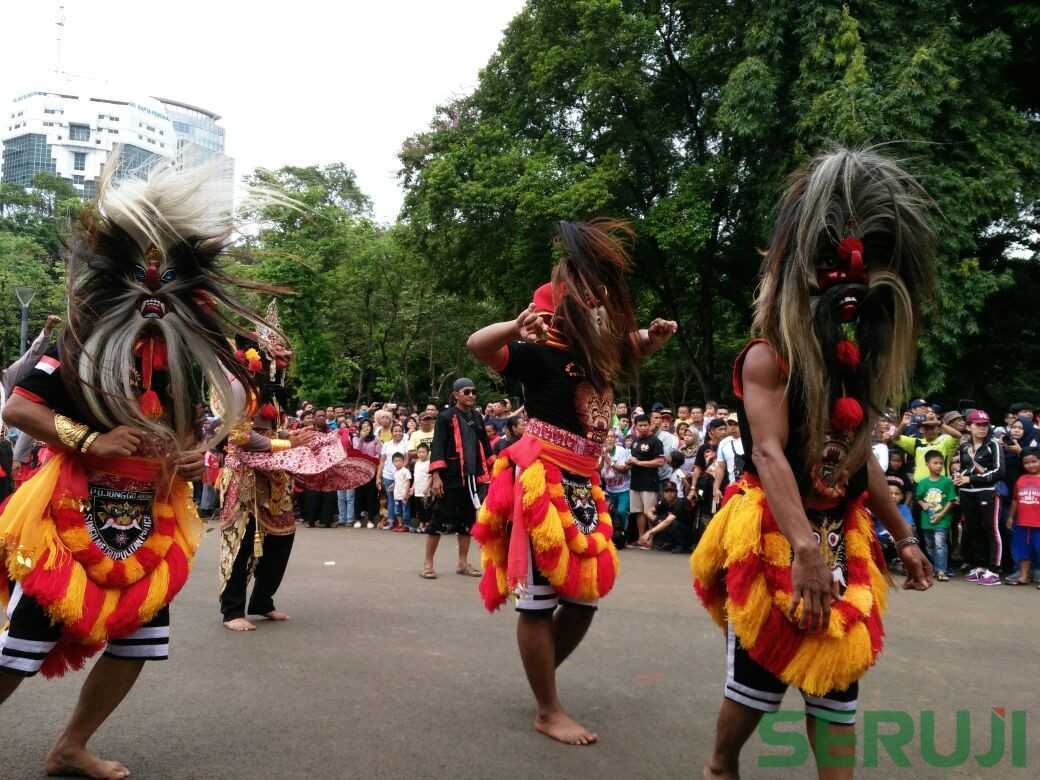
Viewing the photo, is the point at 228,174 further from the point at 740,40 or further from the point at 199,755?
the point at 740,40

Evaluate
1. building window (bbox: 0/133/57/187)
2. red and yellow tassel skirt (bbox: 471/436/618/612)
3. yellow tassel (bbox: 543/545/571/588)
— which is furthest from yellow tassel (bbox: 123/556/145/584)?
building window (bbox: 0/133/57/187)

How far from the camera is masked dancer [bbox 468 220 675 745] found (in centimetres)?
370

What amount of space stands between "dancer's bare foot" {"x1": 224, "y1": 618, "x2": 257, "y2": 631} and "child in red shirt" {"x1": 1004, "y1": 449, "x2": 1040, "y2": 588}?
7738mm

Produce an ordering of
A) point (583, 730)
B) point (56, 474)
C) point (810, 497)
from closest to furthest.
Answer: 1. point (810, 497)
2. point (56, 474)
3. point (583, 730)

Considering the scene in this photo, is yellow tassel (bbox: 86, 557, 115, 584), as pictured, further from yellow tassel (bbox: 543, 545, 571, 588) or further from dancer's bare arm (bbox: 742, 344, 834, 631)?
dancer's bare arm (bbox: 742, 344, 834, 631)

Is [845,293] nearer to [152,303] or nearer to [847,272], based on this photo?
[847,272]

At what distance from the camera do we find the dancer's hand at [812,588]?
2549 millimetres

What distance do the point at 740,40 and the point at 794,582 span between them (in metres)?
19.9

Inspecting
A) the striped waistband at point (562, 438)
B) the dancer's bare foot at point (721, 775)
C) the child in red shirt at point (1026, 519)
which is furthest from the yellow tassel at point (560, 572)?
the child in red shirt at point (1026, 519)

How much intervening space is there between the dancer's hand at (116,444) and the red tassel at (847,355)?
2459mm

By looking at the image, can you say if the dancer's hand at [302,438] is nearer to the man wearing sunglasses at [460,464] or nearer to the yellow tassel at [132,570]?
the man wearing sunglasses at [460,464]

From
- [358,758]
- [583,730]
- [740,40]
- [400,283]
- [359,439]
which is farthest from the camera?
[400,283]

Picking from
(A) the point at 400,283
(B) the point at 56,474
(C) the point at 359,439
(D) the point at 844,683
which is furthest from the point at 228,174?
(A) the point at 400,283

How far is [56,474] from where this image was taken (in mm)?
3084
